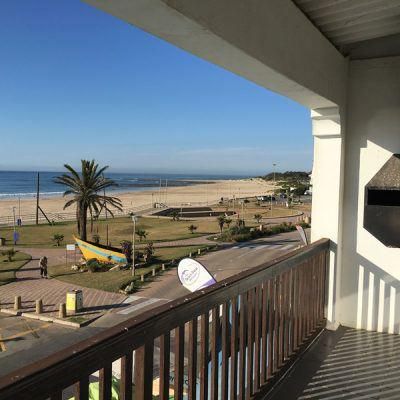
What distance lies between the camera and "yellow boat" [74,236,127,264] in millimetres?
19812

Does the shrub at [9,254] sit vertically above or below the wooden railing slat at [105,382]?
below

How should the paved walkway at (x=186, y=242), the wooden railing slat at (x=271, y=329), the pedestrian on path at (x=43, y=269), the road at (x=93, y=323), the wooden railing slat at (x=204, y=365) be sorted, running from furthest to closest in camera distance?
1. the paved walkway at (x=186, y=242)
2. the pedestrian on path at (x=43, y=269)
3. the road at (x=93, y=323)
4. the wooden railing slat at (x=271, y=329)
5. the wooden railing slat at (x=204, y=365)

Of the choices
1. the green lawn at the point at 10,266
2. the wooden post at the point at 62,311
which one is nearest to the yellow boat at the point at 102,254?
the green lawn at the point at 10,266

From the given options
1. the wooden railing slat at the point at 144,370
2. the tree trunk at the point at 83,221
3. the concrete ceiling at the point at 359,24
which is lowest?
the tree trunk at the point at 83,221

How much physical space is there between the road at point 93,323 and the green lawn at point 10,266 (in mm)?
5498

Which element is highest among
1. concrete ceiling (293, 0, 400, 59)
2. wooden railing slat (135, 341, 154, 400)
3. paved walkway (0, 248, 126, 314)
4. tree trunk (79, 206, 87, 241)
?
concrete ceiling (293, 0, 400, 59)

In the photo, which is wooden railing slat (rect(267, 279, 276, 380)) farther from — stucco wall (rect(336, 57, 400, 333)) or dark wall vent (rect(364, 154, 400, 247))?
stucco wall (rect(336, 57, 400, 333))

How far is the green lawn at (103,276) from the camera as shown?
656 inches

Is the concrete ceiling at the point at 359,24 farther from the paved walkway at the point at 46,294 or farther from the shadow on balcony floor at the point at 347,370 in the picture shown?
the paved walkway at the point at 46,294

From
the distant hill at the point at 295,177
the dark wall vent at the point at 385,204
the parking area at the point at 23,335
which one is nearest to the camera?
the dark wall vent at the point at 385,204

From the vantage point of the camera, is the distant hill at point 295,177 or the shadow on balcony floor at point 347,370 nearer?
the shadow on balcony floor at point 347,370

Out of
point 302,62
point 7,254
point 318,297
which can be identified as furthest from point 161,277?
point 302,62

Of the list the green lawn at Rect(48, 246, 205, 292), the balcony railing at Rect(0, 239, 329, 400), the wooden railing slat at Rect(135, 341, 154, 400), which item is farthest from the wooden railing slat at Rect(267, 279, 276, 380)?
the green lawn at Rect(48, 246, 205, 292)

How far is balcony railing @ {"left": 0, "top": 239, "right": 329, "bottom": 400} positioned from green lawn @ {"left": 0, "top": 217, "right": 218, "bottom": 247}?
903 inches
